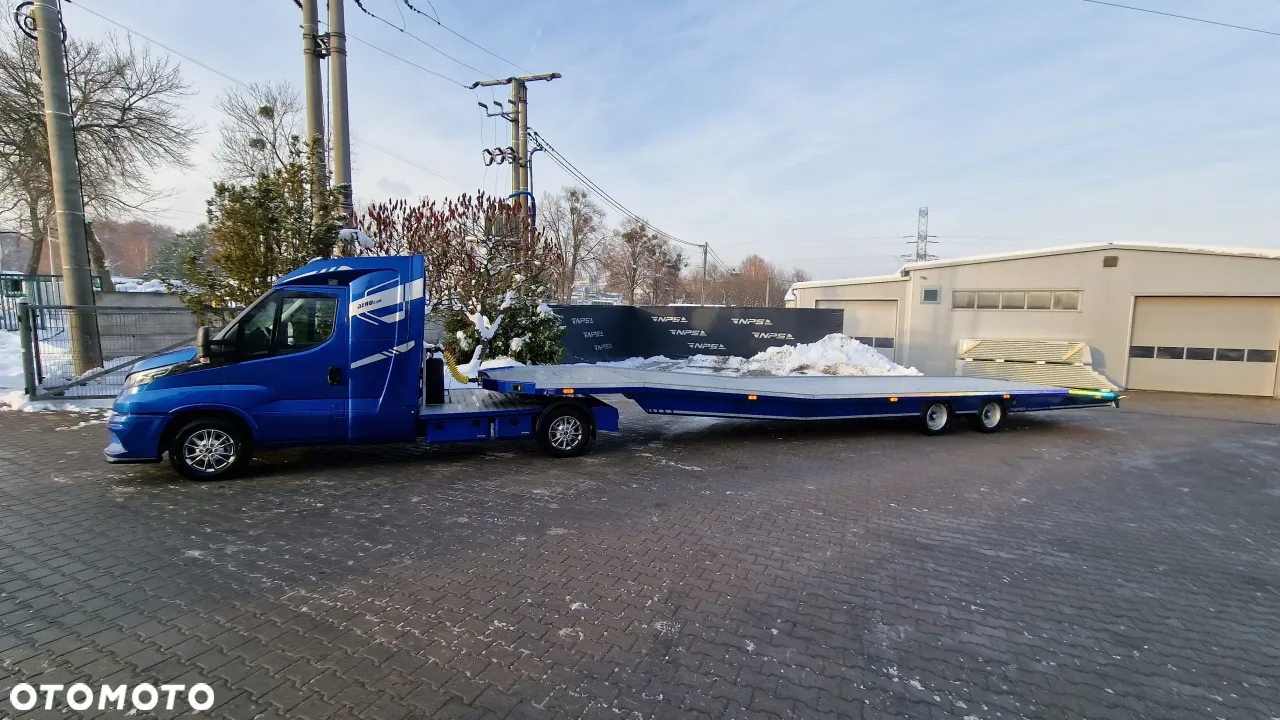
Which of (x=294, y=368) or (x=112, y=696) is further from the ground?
(x=294, y=368)

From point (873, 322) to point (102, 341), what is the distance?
2147 cm

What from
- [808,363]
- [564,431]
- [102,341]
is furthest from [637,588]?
[808,363]

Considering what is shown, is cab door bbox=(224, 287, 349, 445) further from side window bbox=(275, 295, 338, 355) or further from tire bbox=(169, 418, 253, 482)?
tire bbox=(169, 418, 253, 482)

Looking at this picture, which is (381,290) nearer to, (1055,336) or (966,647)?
(966,647)

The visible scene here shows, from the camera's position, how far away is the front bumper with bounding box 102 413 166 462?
5.85m

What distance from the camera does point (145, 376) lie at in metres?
6.02

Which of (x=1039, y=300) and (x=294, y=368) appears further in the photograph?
(x=1039, y=300)

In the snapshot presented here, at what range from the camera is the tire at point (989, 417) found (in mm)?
10109

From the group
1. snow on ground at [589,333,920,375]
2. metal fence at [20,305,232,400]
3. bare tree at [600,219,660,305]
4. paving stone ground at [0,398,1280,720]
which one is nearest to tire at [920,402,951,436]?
paving stone ground at [0,398,1280,720]

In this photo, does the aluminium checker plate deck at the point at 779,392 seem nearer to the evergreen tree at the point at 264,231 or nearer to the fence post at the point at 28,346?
the evergreen tree at the point at 264,231

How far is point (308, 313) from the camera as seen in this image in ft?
21.3

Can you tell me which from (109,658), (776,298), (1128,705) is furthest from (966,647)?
(776,298)

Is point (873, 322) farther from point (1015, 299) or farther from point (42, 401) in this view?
point (42, 401)

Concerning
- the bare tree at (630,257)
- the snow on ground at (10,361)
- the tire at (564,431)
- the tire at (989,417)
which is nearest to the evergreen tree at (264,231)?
the snow on ground at (10,361)
